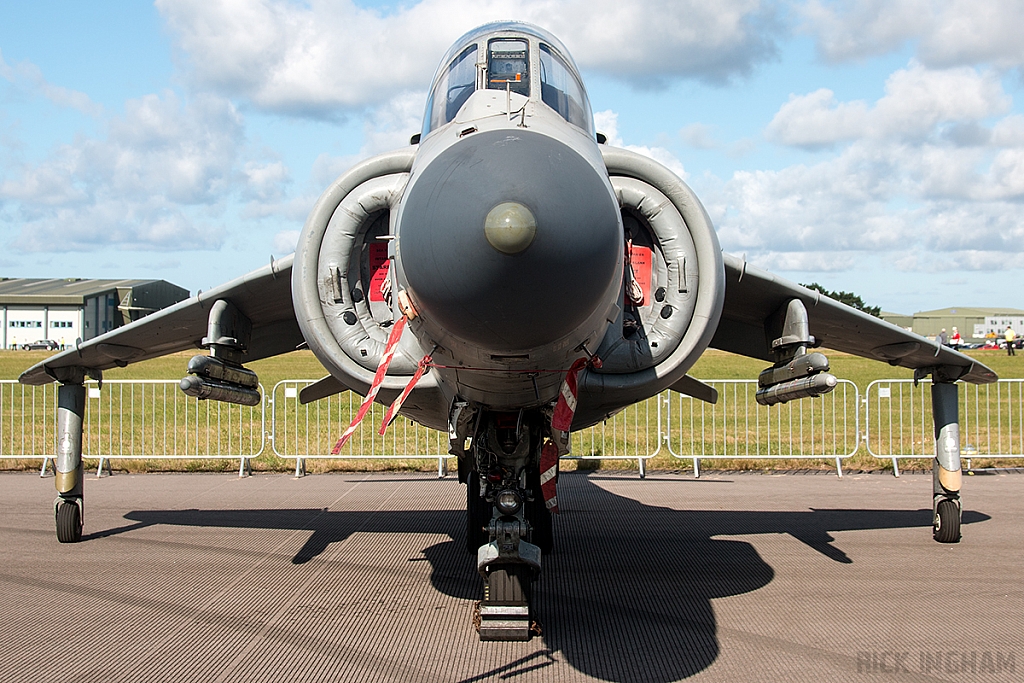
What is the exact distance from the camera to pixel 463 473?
909 centimetres

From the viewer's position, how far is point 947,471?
877 cm

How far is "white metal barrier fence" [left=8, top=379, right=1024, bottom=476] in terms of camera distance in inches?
556

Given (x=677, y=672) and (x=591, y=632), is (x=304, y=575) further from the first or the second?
(x=677, y=672)

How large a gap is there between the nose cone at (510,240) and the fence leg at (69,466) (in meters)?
6.68

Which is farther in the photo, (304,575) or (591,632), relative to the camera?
(304,575)

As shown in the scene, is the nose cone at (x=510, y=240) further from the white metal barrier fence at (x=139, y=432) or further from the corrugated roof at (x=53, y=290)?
the corrugated roof at (x=53, y=290)

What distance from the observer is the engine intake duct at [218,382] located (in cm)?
695

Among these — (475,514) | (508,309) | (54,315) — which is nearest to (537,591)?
(475,514)

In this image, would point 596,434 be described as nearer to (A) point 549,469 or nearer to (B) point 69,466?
(B) point 69,466

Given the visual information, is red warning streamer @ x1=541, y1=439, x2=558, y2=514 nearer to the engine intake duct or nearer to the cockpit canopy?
the cockpit canopy

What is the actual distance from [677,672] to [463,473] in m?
4.25

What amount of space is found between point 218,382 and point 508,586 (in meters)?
3.14

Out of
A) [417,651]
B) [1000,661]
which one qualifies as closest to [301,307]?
[417,651]

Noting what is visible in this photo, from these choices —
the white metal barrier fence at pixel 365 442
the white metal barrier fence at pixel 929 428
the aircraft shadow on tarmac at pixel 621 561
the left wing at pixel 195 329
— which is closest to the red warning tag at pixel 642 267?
the aircraft shadow on tarmac at pixel 621 561
